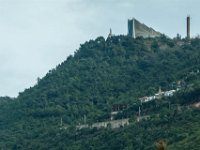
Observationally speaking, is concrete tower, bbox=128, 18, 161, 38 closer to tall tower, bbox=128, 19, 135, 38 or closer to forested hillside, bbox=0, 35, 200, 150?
tall tower, bbox=128, 19, 135, 38

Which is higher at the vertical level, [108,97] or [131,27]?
[131,27]

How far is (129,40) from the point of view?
180 meters

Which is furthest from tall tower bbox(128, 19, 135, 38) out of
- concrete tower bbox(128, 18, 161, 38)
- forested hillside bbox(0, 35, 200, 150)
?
forested hillside bbox(0, 35, 200, 150)

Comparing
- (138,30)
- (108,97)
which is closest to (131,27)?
(138,30)

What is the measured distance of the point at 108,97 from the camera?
533ft

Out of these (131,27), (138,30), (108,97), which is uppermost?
(131,27)

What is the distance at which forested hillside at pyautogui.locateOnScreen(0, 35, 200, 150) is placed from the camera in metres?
130

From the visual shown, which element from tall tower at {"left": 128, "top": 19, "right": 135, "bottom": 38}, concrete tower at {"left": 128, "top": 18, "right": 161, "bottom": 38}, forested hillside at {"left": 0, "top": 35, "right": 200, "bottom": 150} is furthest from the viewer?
tall tower at {"left": 128, "top": 19, "right": 135, "bottom": 38}

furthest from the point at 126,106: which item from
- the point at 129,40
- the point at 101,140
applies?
the point at 129,40

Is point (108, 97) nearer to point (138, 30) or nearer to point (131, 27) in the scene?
point (138, 30)

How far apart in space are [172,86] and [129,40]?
88.9 ft

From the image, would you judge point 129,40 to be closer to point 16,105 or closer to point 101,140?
point 16,105

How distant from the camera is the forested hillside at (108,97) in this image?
5098 inches

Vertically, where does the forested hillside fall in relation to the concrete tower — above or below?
below
